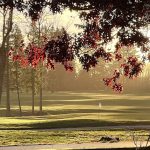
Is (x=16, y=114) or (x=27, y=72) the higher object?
(x=27, y=72)

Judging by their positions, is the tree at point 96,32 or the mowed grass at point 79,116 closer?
the tree at point 96,32

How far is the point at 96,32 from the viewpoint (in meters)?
11.9

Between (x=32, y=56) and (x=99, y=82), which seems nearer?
(x=32, y=56)

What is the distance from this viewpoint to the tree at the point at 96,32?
10664mm

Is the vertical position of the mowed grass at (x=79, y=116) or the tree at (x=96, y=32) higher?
the tree at (x=96, y=32)

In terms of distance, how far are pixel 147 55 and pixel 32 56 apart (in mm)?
3137

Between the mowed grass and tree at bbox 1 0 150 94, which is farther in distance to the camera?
the mowed grass

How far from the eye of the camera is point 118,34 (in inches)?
454

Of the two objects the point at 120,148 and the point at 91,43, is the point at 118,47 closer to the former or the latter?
the point at 91,43

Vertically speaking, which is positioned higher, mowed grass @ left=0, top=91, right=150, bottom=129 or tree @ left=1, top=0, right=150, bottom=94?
tree @ left=1, top=0, right=150, bottom=94

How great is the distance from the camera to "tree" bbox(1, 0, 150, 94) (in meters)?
10.7

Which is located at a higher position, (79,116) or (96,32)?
(96,32)

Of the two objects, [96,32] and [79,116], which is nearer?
[96,32]

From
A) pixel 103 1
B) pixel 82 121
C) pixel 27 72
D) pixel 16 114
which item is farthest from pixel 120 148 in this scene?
pixel 27 72
